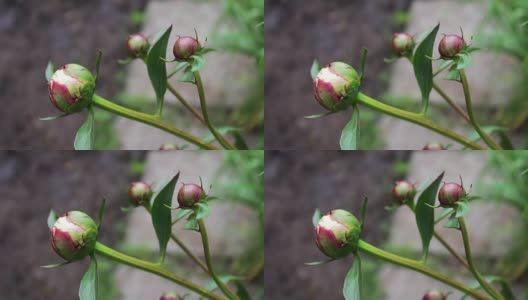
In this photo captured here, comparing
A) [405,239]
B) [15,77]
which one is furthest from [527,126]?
[15,77]

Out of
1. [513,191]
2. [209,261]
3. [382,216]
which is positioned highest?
[209,261]

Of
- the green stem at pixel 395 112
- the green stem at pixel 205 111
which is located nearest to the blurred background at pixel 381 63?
the green stem at pixel 205 111

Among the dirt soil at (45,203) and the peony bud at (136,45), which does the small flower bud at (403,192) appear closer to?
the peony bud at (136,45)

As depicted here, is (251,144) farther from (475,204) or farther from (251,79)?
(475,204)

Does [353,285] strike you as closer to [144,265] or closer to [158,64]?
[144,265]

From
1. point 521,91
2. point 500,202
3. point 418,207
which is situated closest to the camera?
point 418,207

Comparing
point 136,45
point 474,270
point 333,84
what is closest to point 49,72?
point 136,45
